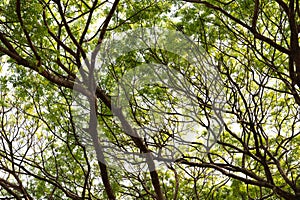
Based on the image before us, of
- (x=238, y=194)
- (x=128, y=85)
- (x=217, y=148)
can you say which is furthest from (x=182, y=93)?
(x=238, y=194)

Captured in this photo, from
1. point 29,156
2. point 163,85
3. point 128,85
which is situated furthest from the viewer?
point 29,156

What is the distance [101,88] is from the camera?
4508mm

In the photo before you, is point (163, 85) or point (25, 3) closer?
point (25, 3)

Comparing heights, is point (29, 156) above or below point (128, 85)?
above

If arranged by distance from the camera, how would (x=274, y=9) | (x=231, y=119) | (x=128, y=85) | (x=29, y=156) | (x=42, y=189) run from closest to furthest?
(x=128, y=85) < (x=274, y=9) < (x=231, y=119) < (x=29, y=156) < (x=42, y=189)

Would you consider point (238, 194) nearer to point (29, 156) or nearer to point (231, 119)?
point (231, 119)

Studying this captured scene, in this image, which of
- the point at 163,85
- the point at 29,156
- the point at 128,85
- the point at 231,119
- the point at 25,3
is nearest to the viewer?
the point at 25,3

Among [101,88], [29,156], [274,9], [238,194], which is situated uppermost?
[274,9]

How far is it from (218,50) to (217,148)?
6.31ft

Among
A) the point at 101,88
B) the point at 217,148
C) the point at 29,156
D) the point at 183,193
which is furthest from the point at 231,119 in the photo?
the point at 29,156

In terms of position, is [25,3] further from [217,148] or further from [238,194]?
[238,194]

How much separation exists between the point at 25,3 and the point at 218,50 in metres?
2.63

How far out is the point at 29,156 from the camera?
20.8 feet

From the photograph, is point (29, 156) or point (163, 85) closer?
point (163, 85)
